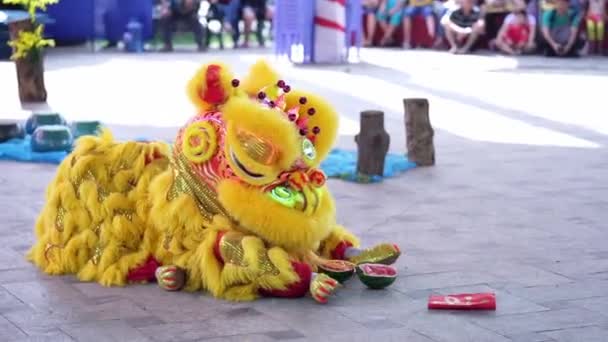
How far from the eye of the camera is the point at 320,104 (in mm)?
5328

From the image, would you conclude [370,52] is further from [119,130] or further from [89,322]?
[89,322]

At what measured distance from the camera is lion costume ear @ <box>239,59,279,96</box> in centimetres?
533

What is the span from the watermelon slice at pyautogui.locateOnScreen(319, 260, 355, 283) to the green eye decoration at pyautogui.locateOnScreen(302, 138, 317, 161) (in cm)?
50

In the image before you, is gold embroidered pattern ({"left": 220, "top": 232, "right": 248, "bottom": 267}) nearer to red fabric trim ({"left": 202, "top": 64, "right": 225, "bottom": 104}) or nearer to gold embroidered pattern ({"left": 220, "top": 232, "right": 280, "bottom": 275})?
gold embroidered pattern ({"left": 220, "top": 232, "right": 280, "bottom": 275})

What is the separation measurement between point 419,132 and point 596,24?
10545 millimetres

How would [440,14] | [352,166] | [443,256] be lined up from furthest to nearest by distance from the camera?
1. [440,14]
2. [352,166]
3. [443,256]

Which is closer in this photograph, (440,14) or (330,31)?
(330,31)

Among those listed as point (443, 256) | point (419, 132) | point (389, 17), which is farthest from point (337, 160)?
point (389, 17)

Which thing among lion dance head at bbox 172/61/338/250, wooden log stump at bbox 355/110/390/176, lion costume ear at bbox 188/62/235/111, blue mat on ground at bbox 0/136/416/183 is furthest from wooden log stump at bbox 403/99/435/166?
lion costume ear at bbox 188/62/235/111

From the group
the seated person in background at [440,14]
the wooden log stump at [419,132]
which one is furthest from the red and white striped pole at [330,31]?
the wooden log stump at [419,132]

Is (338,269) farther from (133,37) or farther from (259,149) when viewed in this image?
(133,37)

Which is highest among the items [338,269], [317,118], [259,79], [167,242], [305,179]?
[259,79]

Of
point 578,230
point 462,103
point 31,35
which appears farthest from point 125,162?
point 462,103

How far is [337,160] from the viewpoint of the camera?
866cm
